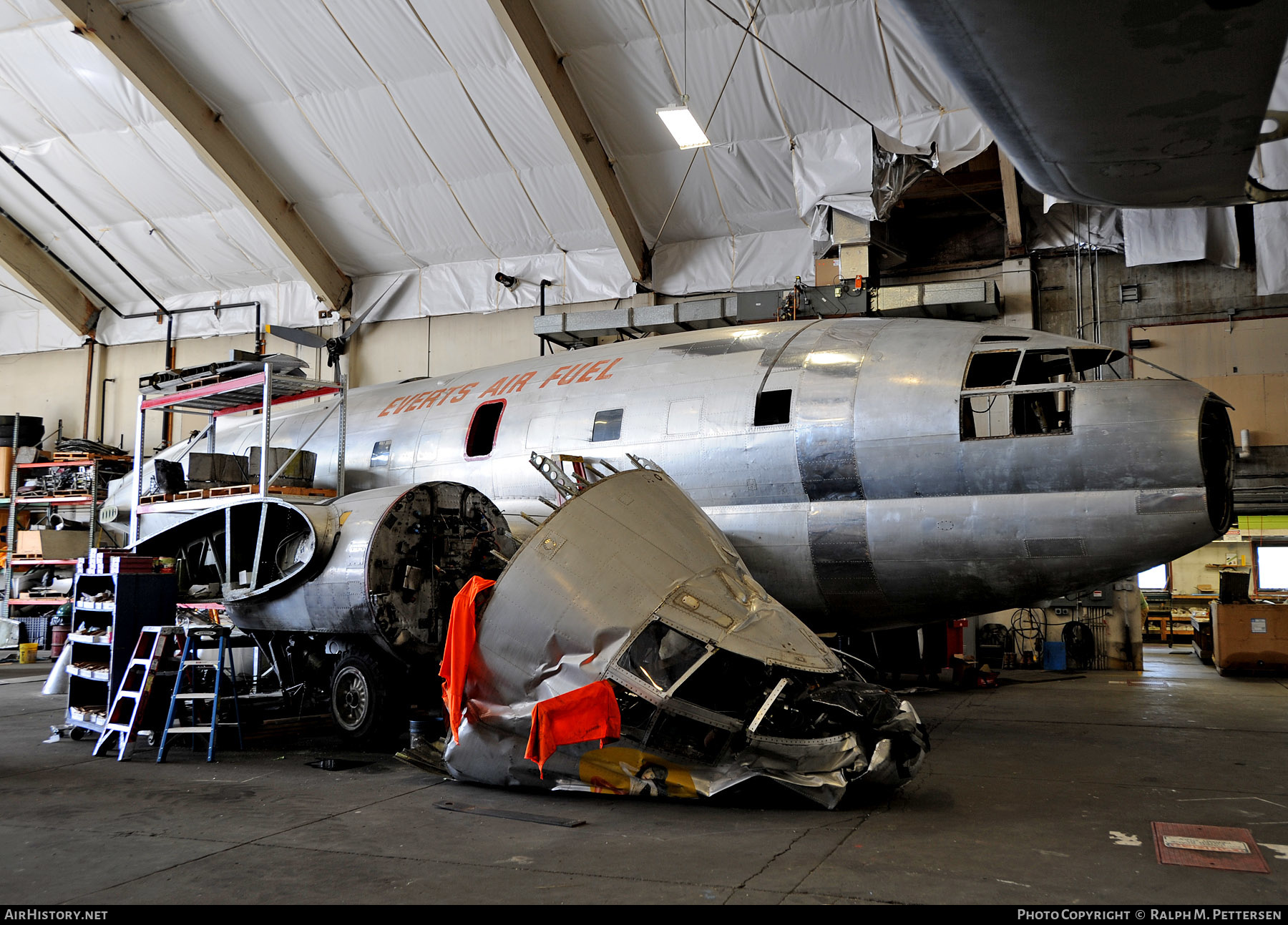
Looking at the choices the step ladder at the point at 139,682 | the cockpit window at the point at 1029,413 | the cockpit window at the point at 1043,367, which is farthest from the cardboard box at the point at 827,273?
the step ladder at the point at 139,682

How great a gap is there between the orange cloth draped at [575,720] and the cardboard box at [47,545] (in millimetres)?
22221

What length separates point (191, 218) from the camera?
24266mm

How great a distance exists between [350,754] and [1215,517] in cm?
898

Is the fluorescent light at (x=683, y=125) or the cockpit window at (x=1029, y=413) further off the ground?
the fluorescent light at (x=683, y=125)

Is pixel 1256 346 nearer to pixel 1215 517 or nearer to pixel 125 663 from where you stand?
pixel 1215 517

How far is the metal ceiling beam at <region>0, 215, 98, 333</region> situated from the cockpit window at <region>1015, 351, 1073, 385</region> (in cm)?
2733

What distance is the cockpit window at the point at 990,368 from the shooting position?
998cm

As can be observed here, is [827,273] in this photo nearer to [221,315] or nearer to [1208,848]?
[1208,848]

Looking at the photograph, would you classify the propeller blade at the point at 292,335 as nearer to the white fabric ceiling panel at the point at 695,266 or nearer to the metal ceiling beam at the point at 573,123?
the metal ceiling beam at the point at 573,123

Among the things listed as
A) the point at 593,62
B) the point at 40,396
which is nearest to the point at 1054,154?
the point at 593,62

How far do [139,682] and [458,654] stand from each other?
456 cm

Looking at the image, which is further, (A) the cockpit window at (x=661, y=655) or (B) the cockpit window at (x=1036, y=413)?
(B) the cockpit window at (x=1036, y=413)

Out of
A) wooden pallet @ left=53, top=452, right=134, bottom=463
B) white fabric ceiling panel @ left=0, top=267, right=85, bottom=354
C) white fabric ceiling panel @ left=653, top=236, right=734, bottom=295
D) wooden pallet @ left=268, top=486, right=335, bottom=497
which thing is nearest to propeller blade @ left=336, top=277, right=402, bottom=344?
wooden pallet @ left=53, top=452, right=134, bottom=463

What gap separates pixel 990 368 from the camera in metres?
10.5
